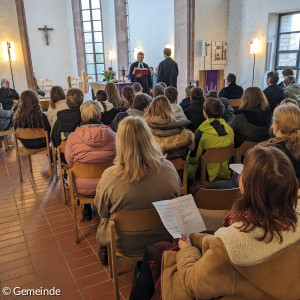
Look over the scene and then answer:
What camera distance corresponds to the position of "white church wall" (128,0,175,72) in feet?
36.1

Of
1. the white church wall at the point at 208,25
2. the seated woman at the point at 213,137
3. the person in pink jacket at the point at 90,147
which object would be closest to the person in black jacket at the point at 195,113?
the seated woman at the point at 213,137

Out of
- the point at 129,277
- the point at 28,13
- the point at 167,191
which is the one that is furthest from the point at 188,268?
the point at 28,13

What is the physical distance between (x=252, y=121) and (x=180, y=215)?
85.0 inches

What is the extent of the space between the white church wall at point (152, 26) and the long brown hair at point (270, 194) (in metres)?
10.4

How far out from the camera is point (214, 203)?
2020 millimetres

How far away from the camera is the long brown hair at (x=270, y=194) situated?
1132 mm

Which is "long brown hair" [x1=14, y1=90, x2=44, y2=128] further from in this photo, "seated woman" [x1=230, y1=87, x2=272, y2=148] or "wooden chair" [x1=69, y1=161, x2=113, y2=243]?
"seated woman" [x1=230, y1=87, x2=272, y2=148]

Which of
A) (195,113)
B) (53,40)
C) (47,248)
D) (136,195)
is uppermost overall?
(53,40)

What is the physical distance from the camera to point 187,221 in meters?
1.79

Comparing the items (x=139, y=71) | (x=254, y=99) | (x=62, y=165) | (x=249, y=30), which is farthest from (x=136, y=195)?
(x=249, y=30)

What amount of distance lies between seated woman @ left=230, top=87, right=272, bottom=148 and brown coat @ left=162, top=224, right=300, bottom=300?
8.31ft

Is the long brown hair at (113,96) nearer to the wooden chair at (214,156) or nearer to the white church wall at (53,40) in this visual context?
the wooden chair at (214,156)

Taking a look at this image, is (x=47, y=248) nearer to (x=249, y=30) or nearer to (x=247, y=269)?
(x=247, y=269)

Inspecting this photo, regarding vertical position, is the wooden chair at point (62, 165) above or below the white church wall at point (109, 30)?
below
